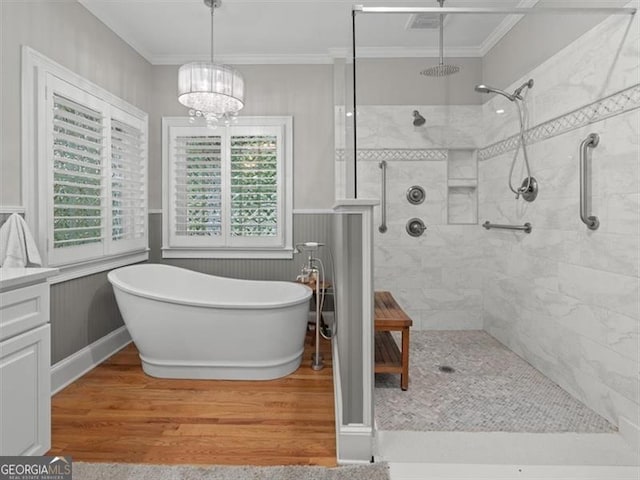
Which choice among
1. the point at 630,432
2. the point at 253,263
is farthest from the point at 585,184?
the point at 253,263

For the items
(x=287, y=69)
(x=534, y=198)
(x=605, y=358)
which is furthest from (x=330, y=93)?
(x=605, y=358)

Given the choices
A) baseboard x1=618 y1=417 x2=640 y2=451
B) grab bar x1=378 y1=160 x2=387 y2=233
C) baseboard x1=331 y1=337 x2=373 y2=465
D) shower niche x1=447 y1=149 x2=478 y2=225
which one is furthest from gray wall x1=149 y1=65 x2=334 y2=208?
baseboard x1=618 y1=417 x2=640 y2=451

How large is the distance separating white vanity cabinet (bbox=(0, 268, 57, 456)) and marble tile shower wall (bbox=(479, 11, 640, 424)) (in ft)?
8.68

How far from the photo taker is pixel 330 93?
12.0 feet

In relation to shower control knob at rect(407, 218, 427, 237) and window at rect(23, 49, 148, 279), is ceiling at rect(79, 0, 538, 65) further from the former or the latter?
shower control knob at rect(407, 218, 427, 237)

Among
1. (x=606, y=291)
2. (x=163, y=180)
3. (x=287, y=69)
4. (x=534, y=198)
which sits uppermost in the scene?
(x=287, y=69)

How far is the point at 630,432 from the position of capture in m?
1.76

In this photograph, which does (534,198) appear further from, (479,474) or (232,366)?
(232,366)

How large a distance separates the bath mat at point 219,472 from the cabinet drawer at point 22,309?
0.70 m

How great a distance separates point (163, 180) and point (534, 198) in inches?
127

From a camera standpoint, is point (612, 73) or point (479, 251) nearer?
point (612, 73)

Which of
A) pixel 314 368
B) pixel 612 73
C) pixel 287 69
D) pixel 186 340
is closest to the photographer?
pixel 612 73

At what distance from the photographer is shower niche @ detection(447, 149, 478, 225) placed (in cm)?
334

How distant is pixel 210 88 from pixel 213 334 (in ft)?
5.51
